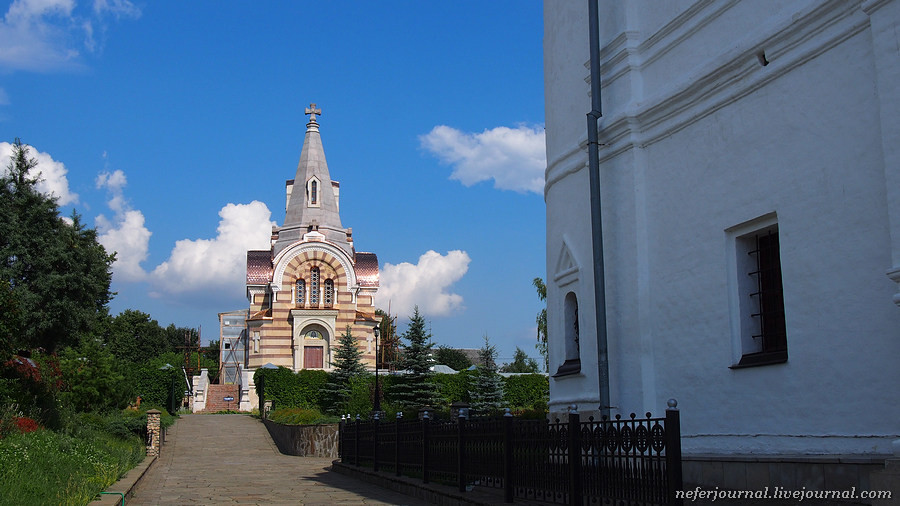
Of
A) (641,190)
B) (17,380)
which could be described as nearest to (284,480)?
(17,380)

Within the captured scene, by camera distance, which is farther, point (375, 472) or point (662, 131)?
point (375, 472)

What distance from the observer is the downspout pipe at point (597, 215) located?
Result: 10945 millimetres

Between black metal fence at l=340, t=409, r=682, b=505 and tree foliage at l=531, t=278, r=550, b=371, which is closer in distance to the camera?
black metal fence at l=340, t=409, r=682, b=505

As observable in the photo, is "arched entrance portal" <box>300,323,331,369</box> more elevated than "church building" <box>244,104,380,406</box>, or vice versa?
"church building" <box>244,104,380,406</box>

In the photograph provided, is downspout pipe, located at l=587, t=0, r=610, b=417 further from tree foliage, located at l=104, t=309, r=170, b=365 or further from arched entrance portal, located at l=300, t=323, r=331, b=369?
tree foliage, located at l=104, t=309, r=170, b=365

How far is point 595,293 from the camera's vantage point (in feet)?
36.5

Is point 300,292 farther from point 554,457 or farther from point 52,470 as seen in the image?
point 554,457

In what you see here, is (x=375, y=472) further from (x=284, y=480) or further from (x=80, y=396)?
(x=80, y=396)

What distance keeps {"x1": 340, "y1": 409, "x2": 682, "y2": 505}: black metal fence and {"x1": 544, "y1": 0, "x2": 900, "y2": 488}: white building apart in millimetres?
1216

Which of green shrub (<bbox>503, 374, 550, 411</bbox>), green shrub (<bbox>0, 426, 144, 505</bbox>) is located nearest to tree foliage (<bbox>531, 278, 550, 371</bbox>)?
green shrub (<bbox>503, 374, 550, 411</bbox>)

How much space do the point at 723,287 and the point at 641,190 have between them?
2.08m

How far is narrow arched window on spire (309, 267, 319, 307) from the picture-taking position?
154 ft

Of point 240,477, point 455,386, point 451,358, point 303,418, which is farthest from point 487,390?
point 451,358

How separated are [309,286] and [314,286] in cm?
32
